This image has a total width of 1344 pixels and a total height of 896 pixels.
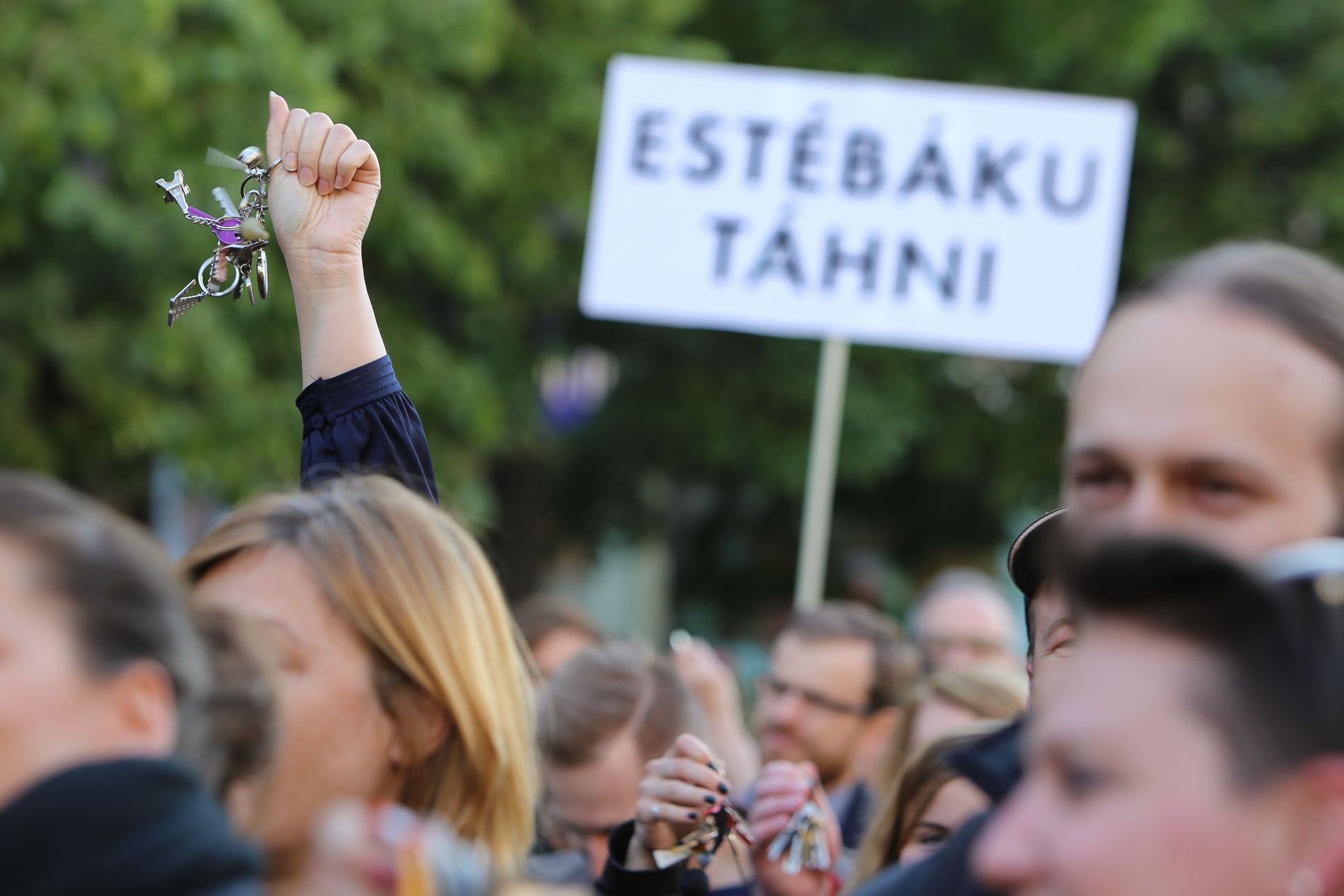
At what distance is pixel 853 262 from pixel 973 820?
4.77 metres

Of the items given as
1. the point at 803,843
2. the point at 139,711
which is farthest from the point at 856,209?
the point at 139,711

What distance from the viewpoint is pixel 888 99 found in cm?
653

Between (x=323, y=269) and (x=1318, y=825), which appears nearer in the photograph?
(x=1318, y=825)

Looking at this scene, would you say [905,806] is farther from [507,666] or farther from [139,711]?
[139,711]

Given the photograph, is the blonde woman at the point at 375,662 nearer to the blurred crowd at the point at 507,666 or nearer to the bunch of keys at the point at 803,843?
the blurred crowd at the point at 507,666

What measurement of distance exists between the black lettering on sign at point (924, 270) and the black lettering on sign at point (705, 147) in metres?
0.73

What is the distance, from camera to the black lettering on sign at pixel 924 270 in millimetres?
6309

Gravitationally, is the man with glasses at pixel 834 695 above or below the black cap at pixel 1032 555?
below

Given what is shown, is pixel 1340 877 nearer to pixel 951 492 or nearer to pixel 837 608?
pixel 837 608

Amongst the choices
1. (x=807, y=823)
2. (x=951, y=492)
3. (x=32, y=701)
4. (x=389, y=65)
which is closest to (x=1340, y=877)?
(x=32, y=701)

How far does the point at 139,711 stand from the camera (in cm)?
168

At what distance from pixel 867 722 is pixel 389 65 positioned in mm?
5607

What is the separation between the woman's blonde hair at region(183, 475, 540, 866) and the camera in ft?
7.39

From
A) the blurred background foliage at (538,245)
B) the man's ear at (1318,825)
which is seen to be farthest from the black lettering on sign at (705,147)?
the man's ear at (1318,825)
